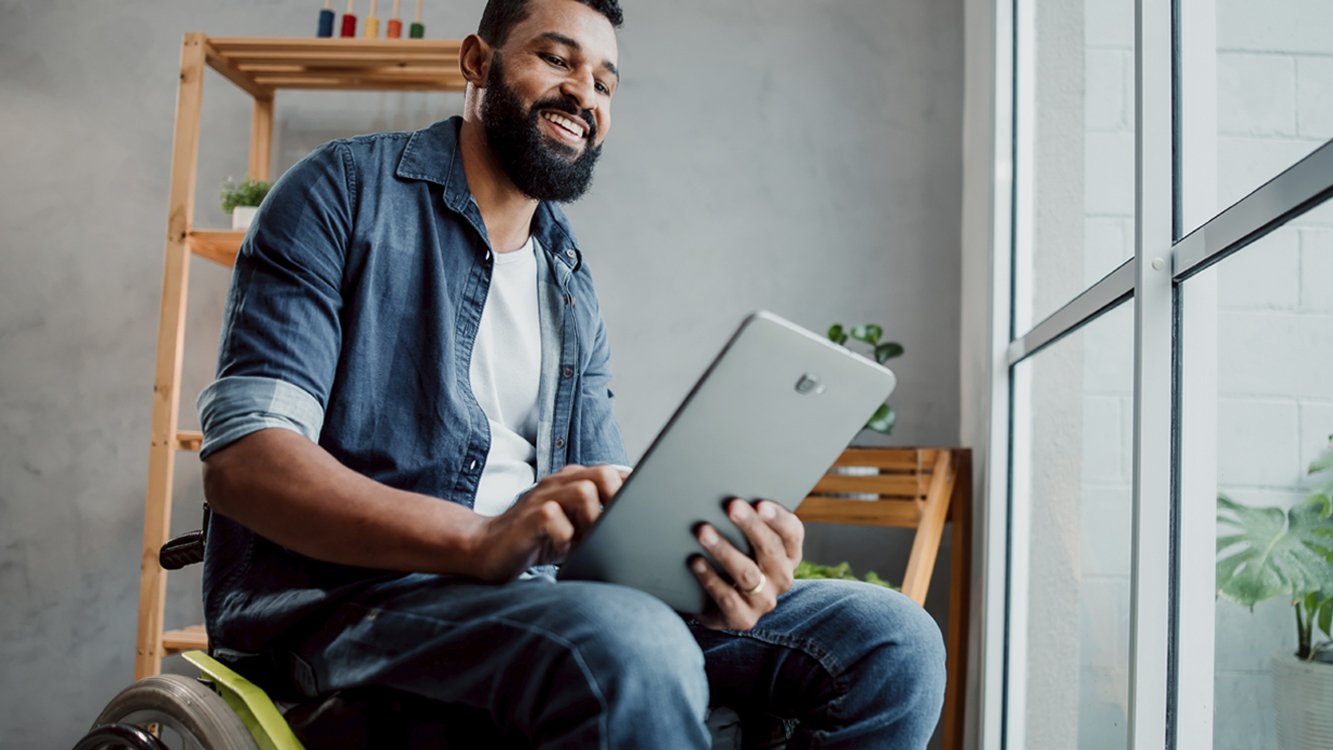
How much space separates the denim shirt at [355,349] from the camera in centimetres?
96

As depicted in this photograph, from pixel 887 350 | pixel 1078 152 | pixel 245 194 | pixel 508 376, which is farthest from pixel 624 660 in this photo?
pixel 245 194

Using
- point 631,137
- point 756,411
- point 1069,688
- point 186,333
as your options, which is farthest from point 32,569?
point 756,411

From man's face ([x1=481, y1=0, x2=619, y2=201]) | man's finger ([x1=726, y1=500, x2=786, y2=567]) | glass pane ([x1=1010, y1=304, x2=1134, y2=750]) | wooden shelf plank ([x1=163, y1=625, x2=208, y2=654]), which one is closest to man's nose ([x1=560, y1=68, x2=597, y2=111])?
man's face ([x1=481, y1=0, x2=619, y2=201])

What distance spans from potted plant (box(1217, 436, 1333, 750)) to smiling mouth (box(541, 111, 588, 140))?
838mm

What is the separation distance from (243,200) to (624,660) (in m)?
2.20

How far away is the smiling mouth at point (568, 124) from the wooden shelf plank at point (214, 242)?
4.68ft

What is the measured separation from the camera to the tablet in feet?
2.61

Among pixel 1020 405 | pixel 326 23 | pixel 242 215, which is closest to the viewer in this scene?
pixel 1020 405

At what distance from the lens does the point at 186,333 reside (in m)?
2.93

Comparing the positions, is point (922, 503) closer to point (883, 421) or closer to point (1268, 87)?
point (883, 421)

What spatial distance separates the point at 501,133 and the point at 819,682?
698 millimetres

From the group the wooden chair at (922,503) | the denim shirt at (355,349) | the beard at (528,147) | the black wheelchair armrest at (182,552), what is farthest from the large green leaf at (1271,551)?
the wooden chair at (922,503)

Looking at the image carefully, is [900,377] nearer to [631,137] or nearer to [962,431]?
[962,431]

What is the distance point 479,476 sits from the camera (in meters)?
1.08
